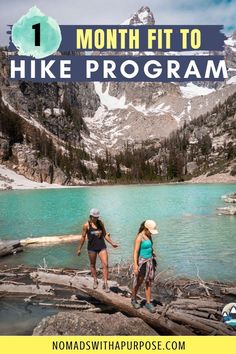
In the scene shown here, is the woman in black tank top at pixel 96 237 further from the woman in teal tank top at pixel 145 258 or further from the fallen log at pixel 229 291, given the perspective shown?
the fallen log at pixel 229 291

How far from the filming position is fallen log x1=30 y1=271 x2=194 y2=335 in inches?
442

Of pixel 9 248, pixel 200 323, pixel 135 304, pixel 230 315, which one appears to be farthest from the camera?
pixel 9 248

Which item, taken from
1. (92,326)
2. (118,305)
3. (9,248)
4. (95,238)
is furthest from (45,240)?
(92,326)

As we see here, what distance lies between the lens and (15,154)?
564ft

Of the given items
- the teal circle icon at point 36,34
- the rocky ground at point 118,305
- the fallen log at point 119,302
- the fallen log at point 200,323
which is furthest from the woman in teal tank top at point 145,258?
the teal circle icon at point 36,34

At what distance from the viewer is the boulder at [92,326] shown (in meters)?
10.8

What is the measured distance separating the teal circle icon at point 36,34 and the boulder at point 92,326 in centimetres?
794

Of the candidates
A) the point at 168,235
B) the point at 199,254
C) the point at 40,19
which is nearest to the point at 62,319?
the point at 40,19

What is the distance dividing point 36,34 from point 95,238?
21.8 ft

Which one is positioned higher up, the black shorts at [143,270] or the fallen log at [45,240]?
the black shorts at [143,270]

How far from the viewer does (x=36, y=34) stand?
13.9 metres

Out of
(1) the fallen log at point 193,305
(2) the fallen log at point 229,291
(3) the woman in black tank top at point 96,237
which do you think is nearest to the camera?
(1) the fallen log at point 193,305

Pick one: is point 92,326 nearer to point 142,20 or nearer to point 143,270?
point 143,270

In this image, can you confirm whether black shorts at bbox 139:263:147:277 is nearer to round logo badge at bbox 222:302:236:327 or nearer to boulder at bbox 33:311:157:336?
boulder at bbox 33:311:157:336
